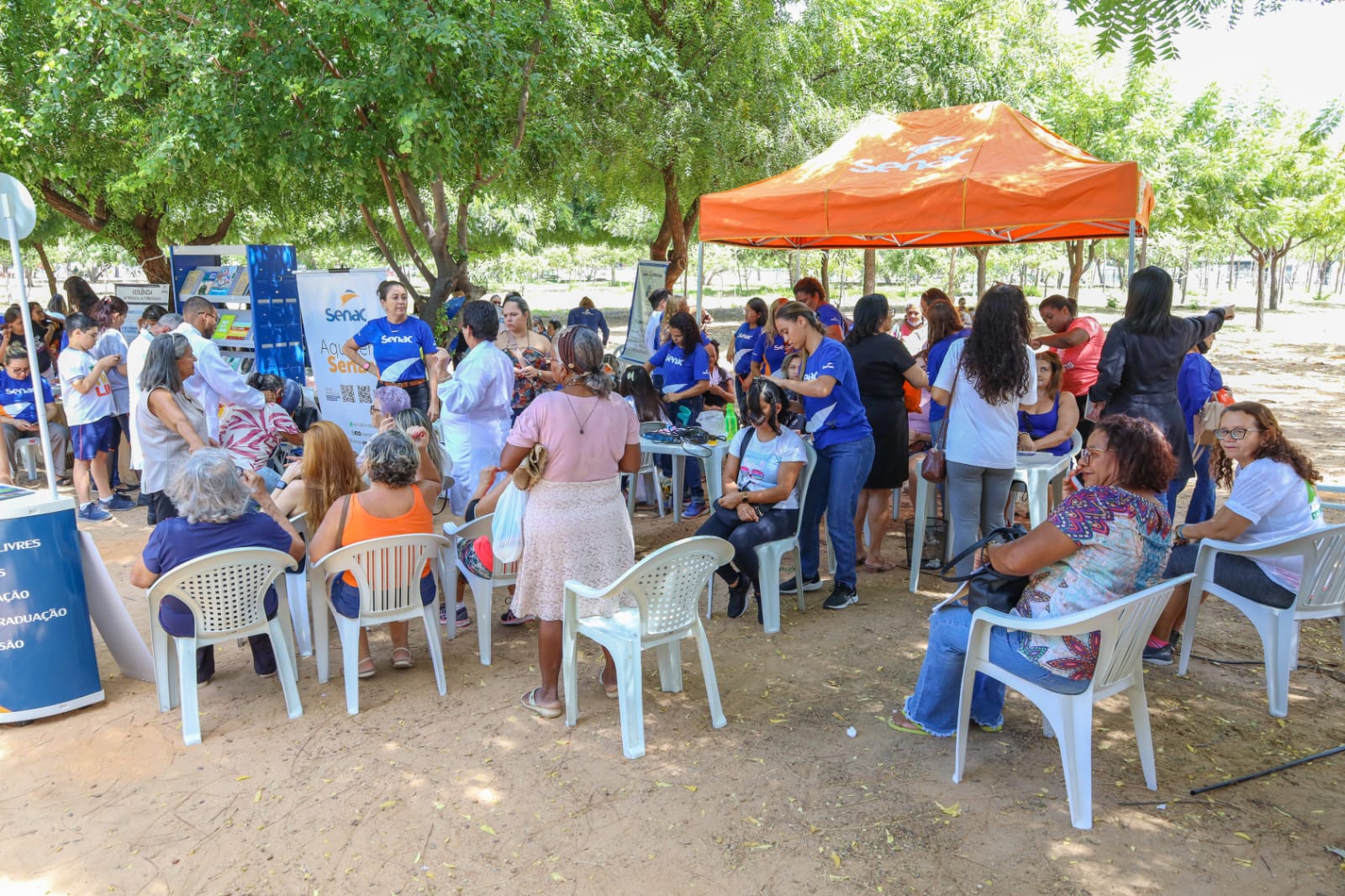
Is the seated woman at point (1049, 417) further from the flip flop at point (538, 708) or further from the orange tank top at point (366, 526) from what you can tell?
the orange tank top at point (366, 526)

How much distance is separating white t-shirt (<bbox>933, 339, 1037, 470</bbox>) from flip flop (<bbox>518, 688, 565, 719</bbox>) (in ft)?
7.54

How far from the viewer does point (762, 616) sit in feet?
15.8

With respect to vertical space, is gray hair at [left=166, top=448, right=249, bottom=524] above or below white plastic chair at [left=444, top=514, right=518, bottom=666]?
above

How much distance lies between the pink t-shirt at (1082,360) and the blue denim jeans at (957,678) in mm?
2856

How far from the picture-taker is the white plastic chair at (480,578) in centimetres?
424

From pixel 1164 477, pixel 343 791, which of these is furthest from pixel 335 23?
pixel 1164 477

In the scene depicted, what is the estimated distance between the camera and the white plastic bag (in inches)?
147

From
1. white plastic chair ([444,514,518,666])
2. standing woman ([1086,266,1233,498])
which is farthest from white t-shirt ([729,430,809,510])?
standing woman ([1086,266,1233,498])

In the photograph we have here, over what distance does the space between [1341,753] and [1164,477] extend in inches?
55.9

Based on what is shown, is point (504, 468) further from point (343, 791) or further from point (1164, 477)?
point (1164, 477)

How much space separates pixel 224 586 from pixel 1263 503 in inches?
164

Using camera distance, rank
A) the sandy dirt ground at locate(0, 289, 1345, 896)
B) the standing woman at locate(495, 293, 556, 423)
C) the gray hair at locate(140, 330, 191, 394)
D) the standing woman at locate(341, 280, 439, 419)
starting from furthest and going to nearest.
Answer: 1. the standing woman at locate(341, 280, 439, 419)
2. the standing woman at locate(495, 293, 556, 423)
3. the gray hair at locate(140, 330, 191, 394)
4. the sandy dirt ground at locate(0, 289, 1345, 896)

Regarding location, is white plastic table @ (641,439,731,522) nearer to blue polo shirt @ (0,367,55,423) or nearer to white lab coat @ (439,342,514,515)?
white lab coat @ (439,342,514,515)

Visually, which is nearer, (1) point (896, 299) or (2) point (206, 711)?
(2) point (206, 711)
